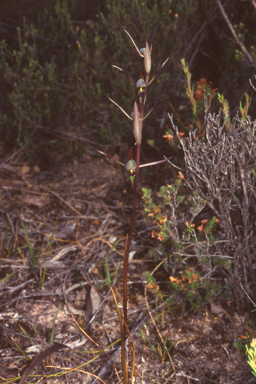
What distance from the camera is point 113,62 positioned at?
11.4 ft

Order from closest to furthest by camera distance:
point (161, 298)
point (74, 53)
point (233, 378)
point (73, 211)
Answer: point (233, 378), point (161, 298), point (73, 211), point (74, 53)

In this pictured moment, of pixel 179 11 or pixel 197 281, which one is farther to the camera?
pixel 179 11

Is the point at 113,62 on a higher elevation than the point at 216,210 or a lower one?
higher

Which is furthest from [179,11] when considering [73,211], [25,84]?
[73,211]

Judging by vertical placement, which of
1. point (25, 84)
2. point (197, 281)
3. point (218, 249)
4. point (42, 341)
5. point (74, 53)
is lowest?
point (42, 341)

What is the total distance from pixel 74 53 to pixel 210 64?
149cm

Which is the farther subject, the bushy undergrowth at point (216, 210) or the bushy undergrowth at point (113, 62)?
the bushy undergrowth at point (113, 62)

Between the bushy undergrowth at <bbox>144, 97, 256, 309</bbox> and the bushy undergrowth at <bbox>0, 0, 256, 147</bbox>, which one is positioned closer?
the bushy undergrowth at <bbox>144, 97, 256, 309</bbox>

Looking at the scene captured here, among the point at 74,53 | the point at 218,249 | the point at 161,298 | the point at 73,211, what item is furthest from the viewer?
the point at 74,53

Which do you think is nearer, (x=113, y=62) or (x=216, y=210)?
(x=216, y=210)

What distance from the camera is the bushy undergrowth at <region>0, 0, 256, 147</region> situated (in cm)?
323

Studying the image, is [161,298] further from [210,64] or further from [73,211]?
[210,64]

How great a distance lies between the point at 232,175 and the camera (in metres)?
1.80

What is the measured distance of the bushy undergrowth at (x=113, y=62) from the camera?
127 inches
